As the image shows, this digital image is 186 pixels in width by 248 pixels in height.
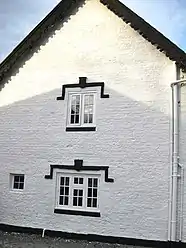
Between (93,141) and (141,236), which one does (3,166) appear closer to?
(93,141)

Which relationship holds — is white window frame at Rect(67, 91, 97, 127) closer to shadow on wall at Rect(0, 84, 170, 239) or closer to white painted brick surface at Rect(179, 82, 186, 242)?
shadow on wall at Rect(0, 84, 170, 239)

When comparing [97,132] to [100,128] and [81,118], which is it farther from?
[81,118]

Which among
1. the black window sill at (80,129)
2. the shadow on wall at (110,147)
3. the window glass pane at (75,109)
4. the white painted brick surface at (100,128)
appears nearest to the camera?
the shadow on wall at (110,147)

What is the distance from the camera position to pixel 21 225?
12.1 m

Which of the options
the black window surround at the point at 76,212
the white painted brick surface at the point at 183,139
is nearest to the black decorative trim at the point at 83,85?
the white painted brick surface at the point at 183,139

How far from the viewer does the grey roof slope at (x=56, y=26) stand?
36.7ft

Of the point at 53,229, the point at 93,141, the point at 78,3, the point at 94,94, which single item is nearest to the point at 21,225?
the point at 53,229

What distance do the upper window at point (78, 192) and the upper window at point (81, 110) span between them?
1755 mm

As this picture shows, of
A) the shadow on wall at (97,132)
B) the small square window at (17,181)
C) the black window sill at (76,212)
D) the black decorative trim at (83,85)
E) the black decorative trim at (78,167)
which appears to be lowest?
the black window sill at (76,212)

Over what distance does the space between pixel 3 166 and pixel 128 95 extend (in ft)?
16.7

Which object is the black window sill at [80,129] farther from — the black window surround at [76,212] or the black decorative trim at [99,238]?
the black decorative trim at [99,238]

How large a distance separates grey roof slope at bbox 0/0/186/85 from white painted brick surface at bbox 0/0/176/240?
0.26 meters

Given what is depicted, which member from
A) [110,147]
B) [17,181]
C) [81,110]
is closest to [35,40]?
[81,110]

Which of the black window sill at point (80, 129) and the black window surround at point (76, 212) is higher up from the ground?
the black window sill at point (80, 129)
